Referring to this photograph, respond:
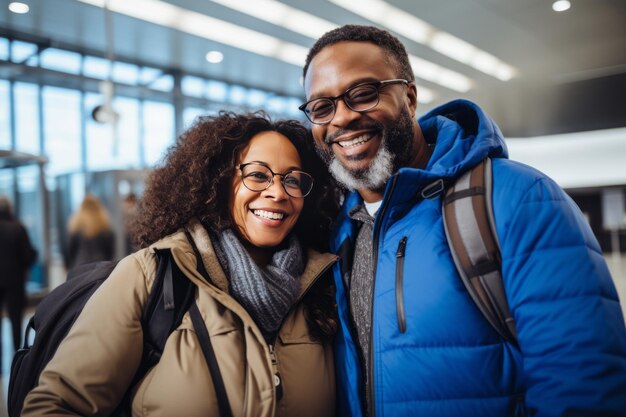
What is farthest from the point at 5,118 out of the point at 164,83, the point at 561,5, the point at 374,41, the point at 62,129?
the point at 561,5

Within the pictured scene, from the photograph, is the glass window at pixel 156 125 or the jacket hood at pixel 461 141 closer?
the jacket hood at pixel 461 141

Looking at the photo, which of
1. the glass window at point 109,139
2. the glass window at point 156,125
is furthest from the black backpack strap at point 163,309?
the glass window at point 156,125

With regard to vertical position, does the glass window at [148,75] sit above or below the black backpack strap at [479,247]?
above

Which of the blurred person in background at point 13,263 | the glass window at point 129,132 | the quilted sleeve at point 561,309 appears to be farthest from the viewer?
the glass window at point 129,132

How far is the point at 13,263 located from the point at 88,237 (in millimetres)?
909

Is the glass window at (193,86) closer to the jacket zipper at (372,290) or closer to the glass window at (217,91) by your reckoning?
the glass window at (217,91)

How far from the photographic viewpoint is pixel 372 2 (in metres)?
6.19

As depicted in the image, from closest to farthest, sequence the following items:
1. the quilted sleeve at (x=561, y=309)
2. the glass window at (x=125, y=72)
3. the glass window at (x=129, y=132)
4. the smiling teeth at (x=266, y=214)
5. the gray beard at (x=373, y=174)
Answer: the quilted sleeve at (x=561, y=309)
the gray beard at (x=373, y=174)
the smiling teeth at (x=266, y=214)
the glass window at (x=125, y=72)
the glass window at (x=129, y=132)

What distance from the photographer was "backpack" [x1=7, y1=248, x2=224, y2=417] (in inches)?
55.1

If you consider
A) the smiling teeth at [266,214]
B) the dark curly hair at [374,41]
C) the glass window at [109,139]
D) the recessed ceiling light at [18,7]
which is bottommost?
the smiling teeth at [266,214]

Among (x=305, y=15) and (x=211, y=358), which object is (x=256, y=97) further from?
(x=211, y=358)

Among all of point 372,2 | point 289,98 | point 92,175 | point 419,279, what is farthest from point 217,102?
point 419,279

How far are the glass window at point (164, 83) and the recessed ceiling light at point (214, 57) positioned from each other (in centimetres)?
123

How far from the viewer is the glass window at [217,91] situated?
10156mm
